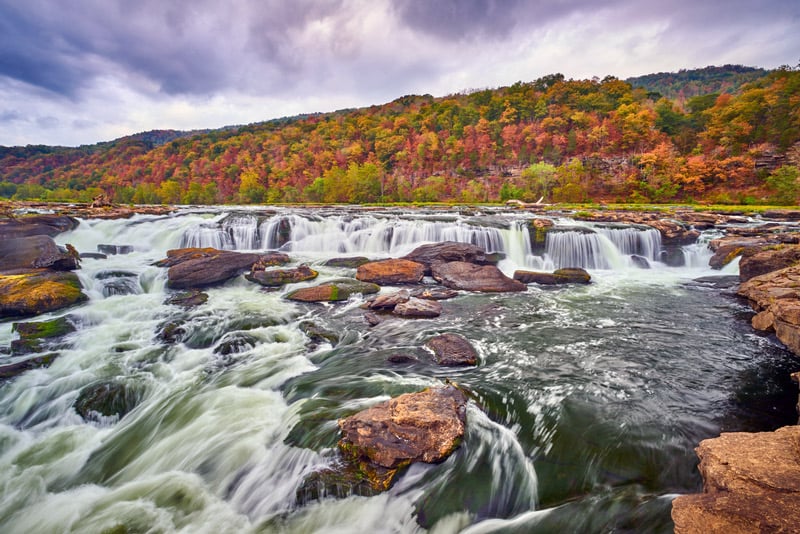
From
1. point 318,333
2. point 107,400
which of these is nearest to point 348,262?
point 318,333

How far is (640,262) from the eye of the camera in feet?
55.2

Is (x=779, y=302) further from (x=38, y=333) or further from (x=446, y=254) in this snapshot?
(x=38, y=333)

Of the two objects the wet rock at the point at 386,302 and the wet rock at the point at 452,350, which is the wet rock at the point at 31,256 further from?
the wet rock at the point at 452,350

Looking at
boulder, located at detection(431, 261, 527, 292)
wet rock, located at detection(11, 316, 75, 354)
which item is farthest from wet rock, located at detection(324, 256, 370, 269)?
wet rock, located at detection(11, 316, 75, 354)

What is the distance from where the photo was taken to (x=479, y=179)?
72062 millimetres

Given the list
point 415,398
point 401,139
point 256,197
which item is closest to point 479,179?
point 401,139

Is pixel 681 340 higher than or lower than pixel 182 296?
lower

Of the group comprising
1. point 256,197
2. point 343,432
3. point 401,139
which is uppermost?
point 401,139

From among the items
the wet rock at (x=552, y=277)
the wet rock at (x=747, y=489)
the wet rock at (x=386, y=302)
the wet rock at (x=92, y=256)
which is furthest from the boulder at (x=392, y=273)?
the wet rock at (x=92, y=256)

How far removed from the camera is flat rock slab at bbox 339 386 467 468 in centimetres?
404

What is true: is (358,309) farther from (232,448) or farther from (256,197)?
(256,197)

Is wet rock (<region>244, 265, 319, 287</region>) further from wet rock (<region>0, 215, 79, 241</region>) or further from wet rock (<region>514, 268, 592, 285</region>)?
wet rock (<region>0, 215, 79, 241</region>)

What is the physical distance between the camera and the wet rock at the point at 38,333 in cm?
768

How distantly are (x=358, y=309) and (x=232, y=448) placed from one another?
598 centimetres
